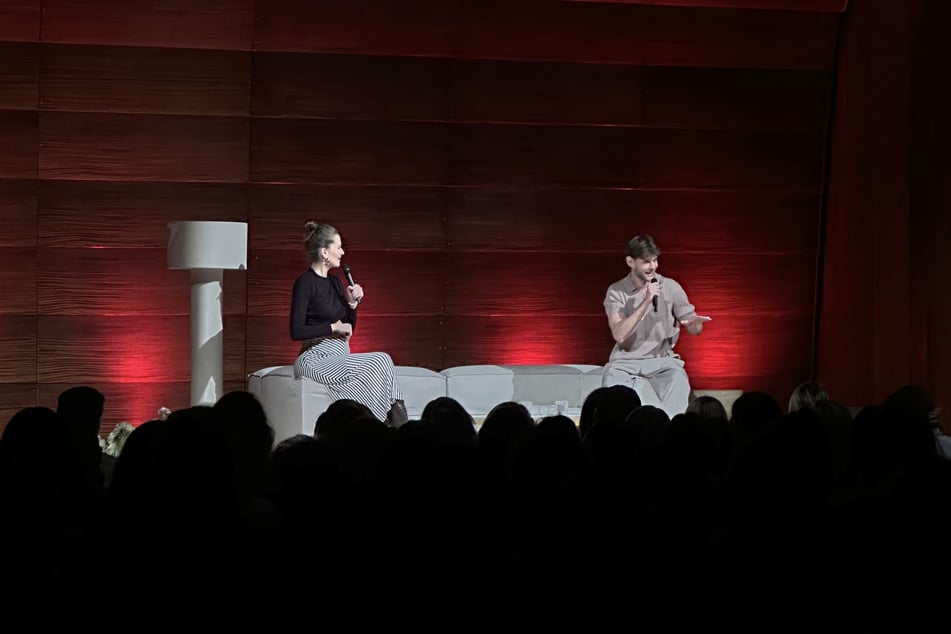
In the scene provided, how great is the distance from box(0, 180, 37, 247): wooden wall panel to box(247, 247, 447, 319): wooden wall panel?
4.21ft

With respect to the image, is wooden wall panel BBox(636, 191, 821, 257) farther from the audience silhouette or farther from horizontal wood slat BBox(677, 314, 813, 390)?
the audience silhouette

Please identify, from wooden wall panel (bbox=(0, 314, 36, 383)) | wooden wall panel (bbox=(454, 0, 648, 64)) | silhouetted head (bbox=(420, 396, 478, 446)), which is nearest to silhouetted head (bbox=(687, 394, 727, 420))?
silhouetted head (bbox=(420, 396, 478, 446))

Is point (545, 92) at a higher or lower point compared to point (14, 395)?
higher

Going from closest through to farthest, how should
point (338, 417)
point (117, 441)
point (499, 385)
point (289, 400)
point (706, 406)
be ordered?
point (338, 417) → point (706, 406) → point (117, 441) → point (289, 400) → point (499, 385)

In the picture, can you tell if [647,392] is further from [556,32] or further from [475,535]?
[475,535]

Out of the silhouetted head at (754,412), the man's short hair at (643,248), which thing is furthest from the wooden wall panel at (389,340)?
the silhouetted head at (754,412)

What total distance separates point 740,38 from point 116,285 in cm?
402

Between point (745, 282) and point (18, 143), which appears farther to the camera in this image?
point (745, 282)

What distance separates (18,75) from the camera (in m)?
6.18

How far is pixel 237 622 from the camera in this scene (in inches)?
62.3

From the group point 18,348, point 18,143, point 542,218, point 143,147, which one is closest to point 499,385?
point 542,218

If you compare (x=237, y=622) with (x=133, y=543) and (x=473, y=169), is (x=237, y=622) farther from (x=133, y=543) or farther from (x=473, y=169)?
(x=473, y=169)

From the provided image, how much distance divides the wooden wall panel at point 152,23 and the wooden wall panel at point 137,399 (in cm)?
196

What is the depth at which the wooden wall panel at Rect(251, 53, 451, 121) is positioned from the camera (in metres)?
6.37
